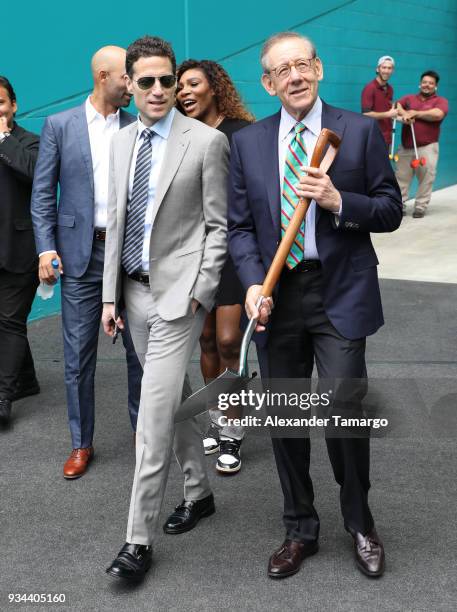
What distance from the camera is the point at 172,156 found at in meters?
3.46

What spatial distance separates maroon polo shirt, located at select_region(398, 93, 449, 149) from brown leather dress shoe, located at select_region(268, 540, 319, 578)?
9930 mm

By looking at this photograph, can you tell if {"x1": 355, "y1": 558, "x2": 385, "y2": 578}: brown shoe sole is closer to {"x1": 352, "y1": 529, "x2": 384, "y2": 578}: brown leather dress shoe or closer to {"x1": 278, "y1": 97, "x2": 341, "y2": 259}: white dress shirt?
{"x1": 352, "y1": 529, "x2": 384, "y2": 578}: brown leather dress shoe

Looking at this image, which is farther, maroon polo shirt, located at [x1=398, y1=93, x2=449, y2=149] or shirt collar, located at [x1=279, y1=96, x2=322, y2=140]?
maroon polo shirt, located at [x1=398, y1=93, x2=449, y2=149]

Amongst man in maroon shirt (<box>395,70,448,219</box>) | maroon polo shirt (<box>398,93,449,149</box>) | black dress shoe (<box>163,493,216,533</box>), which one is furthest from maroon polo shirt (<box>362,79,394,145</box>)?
black dress shoe (<box>163,493,216,533</box>)

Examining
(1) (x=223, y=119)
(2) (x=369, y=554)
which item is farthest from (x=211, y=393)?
(1) (x=223, y=119)

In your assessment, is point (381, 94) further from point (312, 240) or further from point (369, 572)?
point (369, 572)

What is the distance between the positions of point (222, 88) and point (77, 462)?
2002mm

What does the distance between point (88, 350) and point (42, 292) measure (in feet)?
1.26

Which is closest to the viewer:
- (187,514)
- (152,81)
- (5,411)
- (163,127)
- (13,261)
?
(152,81)

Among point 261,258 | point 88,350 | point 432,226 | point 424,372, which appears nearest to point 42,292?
point 88,350

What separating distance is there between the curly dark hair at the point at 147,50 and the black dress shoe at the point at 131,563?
1.83m

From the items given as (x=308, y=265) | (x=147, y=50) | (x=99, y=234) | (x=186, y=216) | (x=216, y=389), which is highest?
(x=147, y=50)

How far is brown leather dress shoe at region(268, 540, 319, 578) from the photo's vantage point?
3.32 metres

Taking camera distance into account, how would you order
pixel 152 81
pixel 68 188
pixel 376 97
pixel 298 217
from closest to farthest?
pixel 298 217, pixel 152 81, pixel 68 188, pixel 376 97
